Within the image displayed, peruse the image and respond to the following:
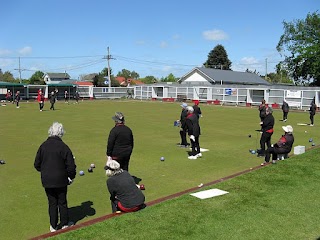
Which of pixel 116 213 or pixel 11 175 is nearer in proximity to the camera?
pixel 116 213

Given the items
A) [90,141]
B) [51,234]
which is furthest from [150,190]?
[90,141]

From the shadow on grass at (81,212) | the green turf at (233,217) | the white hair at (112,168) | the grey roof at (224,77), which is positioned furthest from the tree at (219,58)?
the white hair at (112,168)

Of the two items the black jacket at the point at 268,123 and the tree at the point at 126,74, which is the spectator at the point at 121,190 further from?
the tree at the point at 126,74

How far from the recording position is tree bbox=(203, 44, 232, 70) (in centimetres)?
8975

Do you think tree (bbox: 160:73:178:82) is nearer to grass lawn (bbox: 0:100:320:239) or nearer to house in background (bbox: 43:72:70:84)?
house in background (bbox: 43:72:70:84)

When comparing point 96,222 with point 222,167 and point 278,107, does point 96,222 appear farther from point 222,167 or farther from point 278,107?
point 278,107

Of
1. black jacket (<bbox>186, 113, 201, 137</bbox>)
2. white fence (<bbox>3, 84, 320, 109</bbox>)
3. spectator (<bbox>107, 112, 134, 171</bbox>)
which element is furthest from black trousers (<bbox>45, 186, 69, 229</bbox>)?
white fence (<bbox>3, 84, 320, 109</bbox>)

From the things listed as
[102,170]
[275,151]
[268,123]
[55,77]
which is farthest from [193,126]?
[55,77]

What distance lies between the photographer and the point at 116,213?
638cm

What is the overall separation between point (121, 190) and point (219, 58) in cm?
8712

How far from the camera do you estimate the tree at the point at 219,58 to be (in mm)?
89750

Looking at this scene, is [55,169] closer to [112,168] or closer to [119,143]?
[112,168]

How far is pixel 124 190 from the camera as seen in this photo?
6.23 metres

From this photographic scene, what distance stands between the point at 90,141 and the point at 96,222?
988 centimetres
